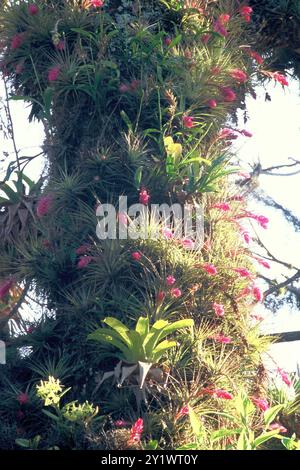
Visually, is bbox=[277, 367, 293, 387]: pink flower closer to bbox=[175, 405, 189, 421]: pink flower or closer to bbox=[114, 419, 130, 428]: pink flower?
bbox=[175, 405, 189, 421]: pink flower

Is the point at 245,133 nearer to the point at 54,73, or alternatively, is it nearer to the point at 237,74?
the point at 237,74

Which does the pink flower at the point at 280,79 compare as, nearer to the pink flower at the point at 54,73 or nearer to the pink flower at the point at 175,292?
the pink flower at the point at 54,73

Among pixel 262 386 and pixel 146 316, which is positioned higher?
pixel 146 316

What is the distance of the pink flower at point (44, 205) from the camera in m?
5.71

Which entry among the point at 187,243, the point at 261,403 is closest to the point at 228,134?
the point at 187,243

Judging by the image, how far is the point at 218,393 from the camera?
5.06 meters

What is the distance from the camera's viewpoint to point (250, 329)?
5543mm

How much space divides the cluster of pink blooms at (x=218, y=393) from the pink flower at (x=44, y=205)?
149 cm

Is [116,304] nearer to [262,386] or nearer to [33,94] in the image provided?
[262,386]

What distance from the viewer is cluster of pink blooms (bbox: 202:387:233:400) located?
5.05m

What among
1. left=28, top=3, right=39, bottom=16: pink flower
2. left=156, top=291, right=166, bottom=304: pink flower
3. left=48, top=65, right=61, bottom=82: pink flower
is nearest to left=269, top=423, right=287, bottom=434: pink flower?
left=156, top=291, right=166, bottom=304: pink flower
